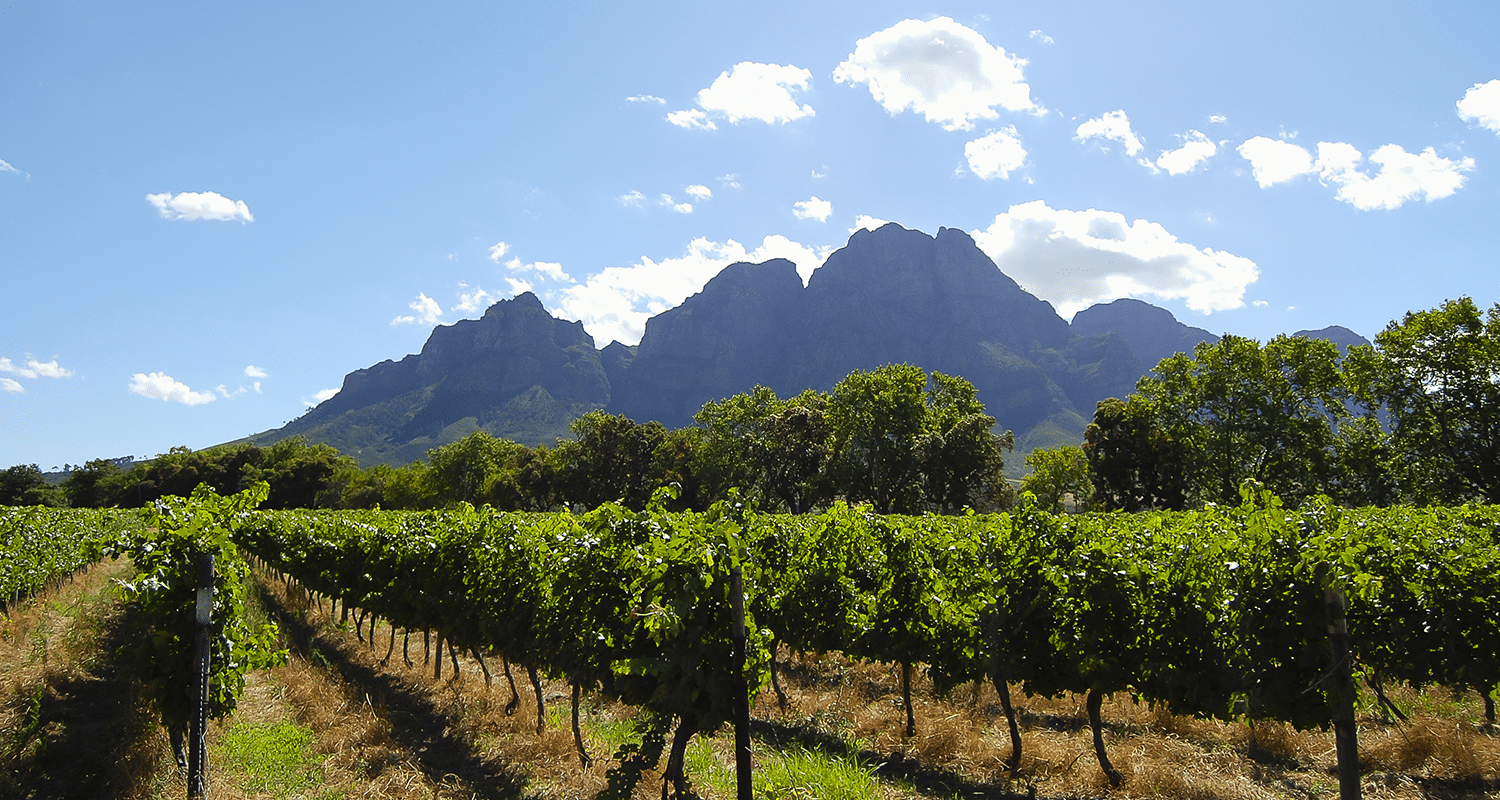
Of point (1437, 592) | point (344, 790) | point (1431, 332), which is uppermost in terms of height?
point (1431, 332)

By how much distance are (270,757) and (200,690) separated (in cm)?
185

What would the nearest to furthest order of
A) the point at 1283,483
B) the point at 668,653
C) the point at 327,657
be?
the point at 668,653, the point at 327,657, the point at 1283,483

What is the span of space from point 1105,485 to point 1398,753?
37.0 metres

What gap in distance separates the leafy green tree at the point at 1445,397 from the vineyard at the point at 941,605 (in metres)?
25.9

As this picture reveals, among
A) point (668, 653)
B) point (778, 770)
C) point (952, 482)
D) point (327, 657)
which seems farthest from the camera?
point (952, 482)

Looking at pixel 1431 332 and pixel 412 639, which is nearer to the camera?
pixel 412 639

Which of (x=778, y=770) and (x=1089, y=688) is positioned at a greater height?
(x=1089, y=688)

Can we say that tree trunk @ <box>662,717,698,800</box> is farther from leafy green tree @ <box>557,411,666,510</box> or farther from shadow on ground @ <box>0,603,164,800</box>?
leafy green tree @ <box>557,411,666,510</box>

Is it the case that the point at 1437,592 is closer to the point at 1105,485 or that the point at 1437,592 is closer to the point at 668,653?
the point at 668,653

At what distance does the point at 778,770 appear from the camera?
282 inches

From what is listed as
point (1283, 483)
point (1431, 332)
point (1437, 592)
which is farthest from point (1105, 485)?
point (1437, 592)

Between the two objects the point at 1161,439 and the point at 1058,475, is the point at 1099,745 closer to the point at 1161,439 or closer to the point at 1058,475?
the point at 1161,439

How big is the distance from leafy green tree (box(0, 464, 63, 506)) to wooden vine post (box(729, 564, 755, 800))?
342 ft

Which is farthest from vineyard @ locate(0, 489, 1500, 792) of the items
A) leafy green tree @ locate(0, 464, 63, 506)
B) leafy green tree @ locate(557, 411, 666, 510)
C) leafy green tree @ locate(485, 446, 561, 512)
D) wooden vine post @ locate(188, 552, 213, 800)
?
leafy green tree @ locate(0, 464, 63, 506)
